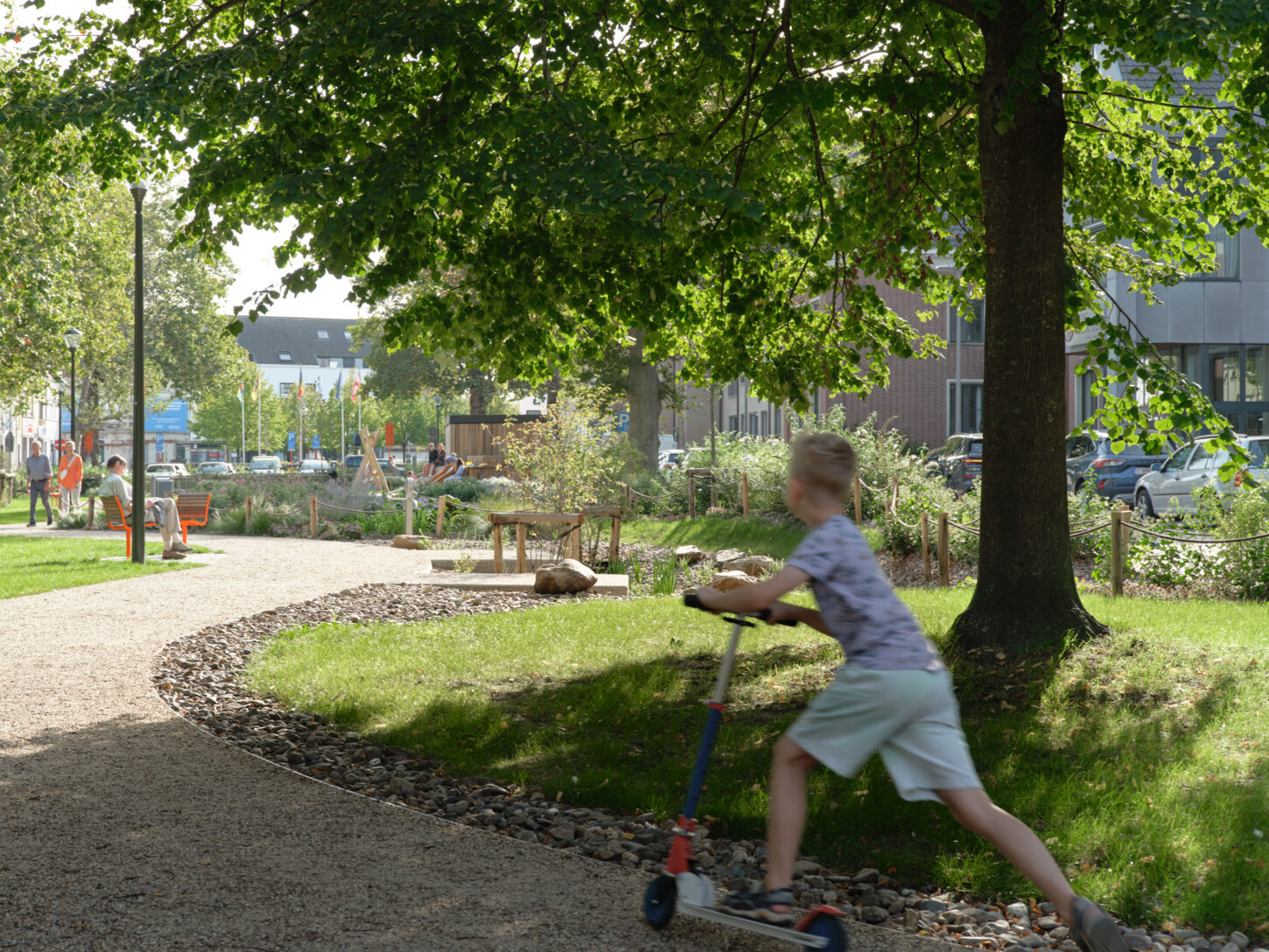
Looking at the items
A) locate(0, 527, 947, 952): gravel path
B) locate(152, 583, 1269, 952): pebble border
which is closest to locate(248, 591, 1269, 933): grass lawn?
locate(152, 583, 1269, 952): pebble border

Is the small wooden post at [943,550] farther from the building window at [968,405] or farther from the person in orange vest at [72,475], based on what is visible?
the building window at [968,405]

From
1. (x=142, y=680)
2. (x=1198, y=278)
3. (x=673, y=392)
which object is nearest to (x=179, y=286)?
(x=673, y=392)

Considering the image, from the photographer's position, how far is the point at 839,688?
338 centimetres

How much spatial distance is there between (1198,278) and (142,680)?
29.5 metres

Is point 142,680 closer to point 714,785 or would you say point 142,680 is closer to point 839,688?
point 714,785

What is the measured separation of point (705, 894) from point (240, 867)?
1.88 m

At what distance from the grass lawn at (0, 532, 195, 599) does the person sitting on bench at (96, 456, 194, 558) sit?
30 cm

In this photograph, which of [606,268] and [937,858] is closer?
[937,858]

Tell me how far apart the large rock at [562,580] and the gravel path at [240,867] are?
19.8 ft

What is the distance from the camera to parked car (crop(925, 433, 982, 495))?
84.8 ft

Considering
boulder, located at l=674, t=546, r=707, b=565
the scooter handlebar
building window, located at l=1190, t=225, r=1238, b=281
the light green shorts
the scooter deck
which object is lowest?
the scooter deck

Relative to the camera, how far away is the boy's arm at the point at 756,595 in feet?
10.6

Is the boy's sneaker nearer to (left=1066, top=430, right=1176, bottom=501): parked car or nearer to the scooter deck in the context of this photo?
the scooter deck

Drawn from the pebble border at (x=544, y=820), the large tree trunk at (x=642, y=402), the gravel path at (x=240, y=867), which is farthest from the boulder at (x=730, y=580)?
the large tree trunk at (x=642, y=402)
